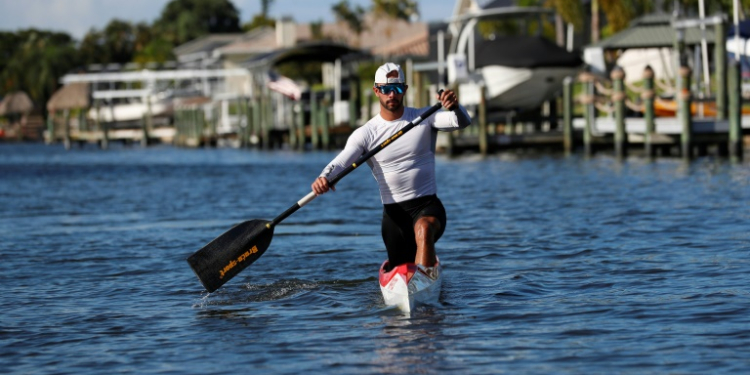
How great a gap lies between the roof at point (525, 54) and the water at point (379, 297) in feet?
52.6

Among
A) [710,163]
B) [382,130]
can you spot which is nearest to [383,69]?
[382,130]

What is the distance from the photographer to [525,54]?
4316cm

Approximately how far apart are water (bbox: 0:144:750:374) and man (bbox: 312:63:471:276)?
770mm

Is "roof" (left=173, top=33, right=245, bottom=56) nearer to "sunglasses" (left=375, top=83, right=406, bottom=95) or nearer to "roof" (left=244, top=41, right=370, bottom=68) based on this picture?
"roof" (left=244, top=41, right=370, bottom=68)

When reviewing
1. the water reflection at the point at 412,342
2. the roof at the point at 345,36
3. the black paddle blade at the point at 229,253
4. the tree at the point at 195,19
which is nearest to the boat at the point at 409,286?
the water reflection at the point at 412,342

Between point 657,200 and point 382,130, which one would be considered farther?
point 657,200

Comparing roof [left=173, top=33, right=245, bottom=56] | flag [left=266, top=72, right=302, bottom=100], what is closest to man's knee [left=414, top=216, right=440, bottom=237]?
flag [left=266, top=72, right=302, bottom=100]

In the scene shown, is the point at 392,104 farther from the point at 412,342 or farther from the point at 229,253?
the point at 229,253

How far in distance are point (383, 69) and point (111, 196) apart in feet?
65.7

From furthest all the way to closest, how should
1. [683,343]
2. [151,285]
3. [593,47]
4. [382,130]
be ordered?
[593,47] < [151,285] < [382,130] < [683,343]

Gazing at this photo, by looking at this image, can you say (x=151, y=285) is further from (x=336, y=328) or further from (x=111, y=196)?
(x=111, y=196)

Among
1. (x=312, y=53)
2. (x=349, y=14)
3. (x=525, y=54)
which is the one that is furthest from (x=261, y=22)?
(x=525, y=54)

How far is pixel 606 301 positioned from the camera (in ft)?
40.7

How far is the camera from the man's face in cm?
1188
